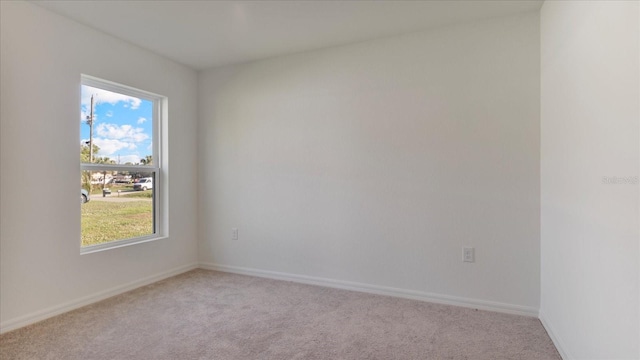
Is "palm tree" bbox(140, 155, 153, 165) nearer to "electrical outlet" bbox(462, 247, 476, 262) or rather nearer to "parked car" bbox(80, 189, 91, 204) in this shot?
"parked car" bbox(80, 189, 91, 204)

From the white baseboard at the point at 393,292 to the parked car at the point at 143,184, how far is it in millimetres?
1133

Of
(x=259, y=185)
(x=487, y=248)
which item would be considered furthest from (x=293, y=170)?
(x=487, y=248)

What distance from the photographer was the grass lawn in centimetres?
295

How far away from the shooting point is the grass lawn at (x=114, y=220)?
9.66 ft

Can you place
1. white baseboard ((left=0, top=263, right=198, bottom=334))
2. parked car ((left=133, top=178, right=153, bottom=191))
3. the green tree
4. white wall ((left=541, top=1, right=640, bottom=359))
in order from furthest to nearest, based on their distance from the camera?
parked car ((left=133, top=178, right=153, bottom=191)) → the green tree → white baseboard ((left=0, top=263, right=198, bottom=334)) → white wall ((left=541, top=1, right=640, bottom=359))

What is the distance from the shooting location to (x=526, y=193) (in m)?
2.60

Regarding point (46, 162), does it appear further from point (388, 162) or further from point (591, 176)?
point (591, 176)

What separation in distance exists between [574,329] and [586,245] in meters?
0.51

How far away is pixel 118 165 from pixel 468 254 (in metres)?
3.25

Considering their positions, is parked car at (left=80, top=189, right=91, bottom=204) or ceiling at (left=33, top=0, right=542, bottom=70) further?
parked car at (left=80, top=189, right=91, bottom=204)

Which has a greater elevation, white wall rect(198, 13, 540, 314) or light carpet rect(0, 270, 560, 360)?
white wall rect(198, 13, 540, 314)

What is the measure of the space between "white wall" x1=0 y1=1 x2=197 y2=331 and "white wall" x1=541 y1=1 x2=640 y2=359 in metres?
3.43

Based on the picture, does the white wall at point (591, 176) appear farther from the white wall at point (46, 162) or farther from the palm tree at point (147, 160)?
the palm tree at point (147, 160)

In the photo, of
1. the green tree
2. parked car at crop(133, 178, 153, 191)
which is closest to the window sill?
parked car at crop(133, 178, 153, 191)
